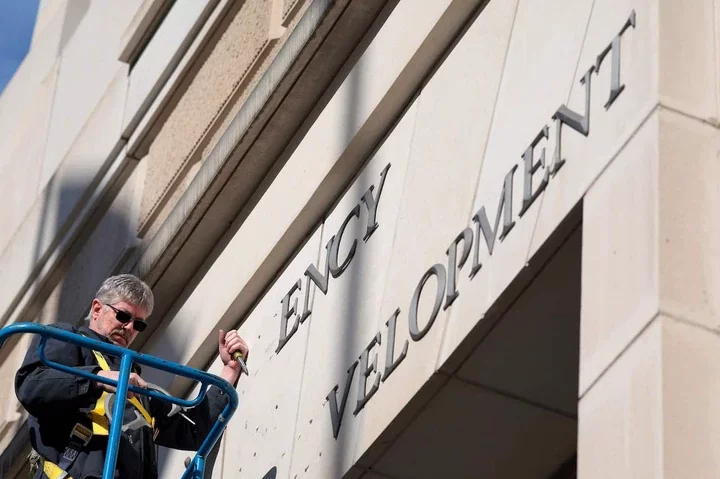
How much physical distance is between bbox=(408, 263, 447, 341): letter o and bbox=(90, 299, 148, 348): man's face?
1.14m

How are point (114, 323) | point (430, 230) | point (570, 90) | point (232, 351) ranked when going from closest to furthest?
point (570, 90), point (430, 230), point (114, 323), point (232, 351)

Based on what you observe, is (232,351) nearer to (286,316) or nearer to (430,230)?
(286,316)

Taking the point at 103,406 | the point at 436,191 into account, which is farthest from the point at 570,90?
the point at 103,406

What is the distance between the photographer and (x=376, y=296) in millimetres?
7191

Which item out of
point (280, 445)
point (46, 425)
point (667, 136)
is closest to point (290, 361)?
point (280, 445)

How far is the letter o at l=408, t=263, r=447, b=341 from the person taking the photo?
6.59 m

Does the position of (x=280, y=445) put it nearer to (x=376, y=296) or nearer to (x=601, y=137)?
(x=376, y=296)

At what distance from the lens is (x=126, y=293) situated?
7.07 metres

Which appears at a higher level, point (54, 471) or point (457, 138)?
point (457, 138)

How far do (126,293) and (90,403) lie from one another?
0.61 meters

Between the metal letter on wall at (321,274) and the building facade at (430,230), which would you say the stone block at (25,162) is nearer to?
the building facade at (430,230)

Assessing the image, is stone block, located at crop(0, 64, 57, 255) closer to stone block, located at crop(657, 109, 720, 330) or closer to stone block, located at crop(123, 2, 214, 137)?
stone block, located at crop(123, 2, 214, 137)

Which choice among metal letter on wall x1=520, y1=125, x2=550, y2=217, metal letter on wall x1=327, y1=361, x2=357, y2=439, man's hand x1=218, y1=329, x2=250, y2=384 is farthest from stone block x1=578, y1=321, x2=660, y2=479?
man's hand x1=218, y1=329, x2=250, y2=384

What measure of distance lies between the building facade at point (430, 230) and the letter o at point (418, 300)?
1 cm
